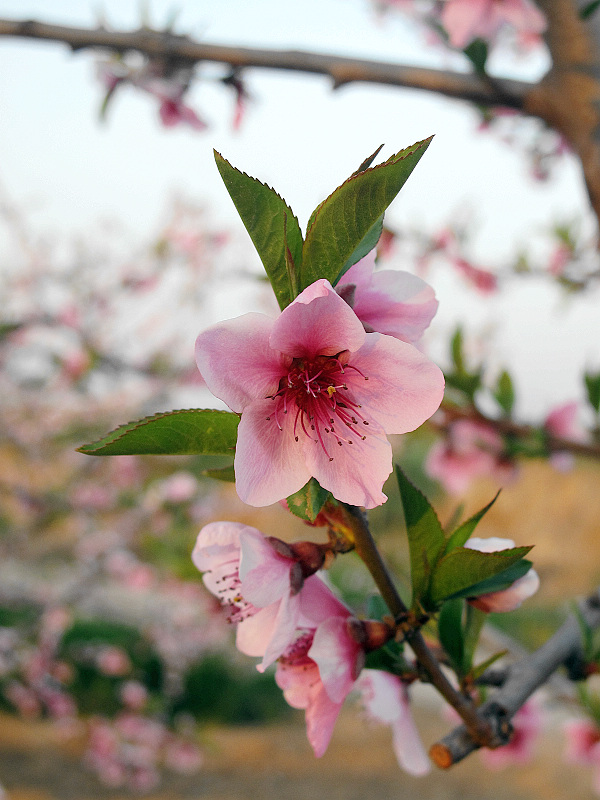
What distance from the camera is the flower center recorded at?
1.20 feet

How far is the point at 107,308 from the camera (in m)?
5.14

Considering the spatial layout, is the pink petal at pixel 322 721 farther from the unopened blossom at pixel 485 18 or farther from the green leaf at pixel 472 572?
the unopened blossom at pixel 485 18

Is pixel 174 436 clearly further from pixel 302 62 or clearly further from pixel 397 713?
pixel 302 62

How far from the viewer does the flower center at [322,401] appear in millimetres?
366

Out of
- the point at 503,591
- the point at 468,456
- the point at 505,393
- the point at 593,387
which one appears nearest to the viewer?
the point at 503,591

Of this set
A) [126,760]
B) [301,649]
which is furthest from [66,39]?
[126,760]

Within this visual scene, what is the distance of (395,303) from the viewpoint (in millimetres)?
370

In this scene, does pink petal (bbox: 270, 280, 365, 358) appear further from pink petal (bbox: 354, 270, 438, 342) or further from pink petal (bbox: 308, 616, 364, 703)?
pink petal (bbox: 308, 616, 364, 703)

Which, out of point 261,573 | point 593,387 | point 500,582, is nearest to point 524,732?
point 593,387

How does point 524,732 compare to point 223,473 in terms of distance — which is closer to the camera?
point 223,473

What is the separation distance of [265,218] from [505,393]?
38.5 inches

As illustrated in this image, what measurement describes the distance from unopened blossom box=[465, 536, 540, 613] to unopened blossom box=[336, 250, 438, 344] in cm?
16

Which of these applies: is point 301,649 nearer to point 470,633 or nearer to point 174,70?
point 470,633

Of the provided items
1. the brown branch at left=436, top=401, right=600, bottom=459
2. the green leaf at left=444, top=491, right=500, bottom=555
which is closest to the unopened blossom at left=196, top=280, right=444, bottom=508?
the green leaf at left=444, top=491, right=500, bottom=555
